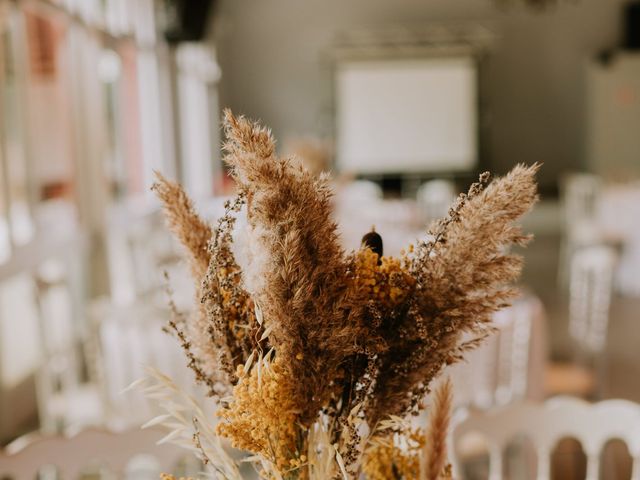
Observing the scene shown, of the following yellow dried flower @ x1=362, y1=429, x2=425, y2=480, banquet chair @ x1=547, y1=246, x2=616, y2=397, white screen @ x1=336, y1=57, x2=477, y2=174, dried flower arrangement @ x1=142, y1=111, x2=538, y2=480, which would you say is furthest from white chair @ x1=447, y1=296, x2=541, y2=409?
white screen @ x1=336, y1=57, x2=477, y2=174

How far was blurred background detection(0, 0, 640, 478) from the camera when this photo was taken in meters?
3.47

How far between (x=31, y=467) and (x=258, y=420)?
37.0 inches

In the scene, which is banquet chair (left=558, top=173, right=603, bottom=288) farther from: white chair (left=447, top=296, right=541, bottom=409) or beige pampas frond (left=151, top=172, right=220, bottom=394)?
beige pampas frond (left=151, top=172, right=220, bottom=394)

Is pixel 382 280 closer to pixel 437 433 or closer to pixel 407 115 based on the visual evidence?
pixel 437 433

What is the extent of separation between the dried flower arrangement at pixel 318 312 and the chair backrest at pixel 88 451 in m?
0.68

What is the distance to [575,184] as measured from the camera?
842cm

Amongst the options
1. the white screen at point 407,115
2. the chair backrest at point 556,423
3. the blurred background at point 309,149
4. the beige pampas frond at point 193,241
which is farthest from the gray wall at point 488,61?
the beige pampas frond at point 193,241

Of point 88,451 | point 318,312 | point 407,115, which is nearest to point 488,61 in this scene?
point 407,115

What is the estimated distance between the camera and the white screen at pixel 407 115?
40.4 ft

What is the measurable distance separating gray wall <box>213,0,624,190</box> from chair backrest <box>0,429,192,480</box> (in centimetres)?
1081

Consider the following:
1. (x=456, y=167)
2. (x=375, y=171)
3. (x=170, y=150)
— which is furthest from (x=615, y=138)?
(x=170, y=150)

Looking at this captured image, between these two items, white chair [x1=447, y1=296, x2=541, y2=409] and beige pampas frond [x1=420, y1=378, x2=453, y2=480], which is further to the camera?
white chair [x1=447, y1=296, x2=541, y2=409]

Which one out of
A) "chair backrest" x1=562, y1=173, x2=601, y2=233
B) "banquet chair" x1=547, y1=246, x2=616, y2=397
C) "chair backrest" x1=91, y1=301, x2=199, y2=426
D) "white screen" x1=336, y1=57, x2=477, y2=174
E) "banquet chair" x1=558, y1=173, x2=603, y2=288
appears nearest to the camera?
"chair backrest" x1=91, y1=301, x2=199, y2=426

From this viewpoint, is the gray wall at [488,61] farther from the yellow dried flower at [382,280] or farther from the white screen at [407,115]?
the yellow dried flower at [382,280]
